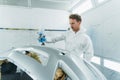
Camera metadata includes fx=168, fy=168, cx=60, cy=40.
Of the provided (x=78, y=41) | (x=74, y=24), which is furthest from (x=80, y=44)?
(x=74, y=24)

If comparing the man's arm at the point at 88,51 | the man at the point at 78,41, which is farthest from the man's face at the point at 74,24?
the man's arm at the point at 88,51

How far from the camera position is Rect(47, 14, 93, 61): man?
272 centimetres

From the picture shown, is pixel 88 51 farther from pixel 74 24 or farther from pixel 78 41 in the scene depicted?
pixel 74 24

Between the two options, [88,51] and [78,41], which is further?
[78,41]

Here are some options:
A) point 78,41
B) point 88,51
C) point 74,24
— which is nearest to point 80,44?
point 78,41

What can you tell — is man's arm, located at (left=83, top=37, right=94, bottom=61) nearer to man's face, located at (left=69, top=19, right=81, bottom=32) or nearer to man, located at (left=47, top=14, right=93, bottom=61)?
man, located at (left=47, top=14, right=93, bottom=61)

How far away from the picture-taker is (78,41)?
2814 mm

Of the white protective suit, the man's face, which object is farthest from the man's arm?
the man's face

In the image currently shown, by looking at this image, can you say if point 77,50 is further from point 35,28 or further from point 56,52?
point 35,28

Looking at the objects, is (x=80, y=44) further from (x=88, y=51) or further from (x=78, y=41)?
(x=88, y=51)

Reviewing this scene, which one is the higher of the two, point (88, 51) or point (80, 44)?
point (80, 44)

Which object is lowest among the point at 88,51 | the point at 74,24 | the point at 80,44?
the point at 88,51

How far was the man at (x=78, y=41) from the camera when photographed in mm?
2723

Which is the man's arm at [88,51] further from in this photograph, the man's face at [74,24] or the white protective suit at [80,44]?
the man's face at [74,24]
